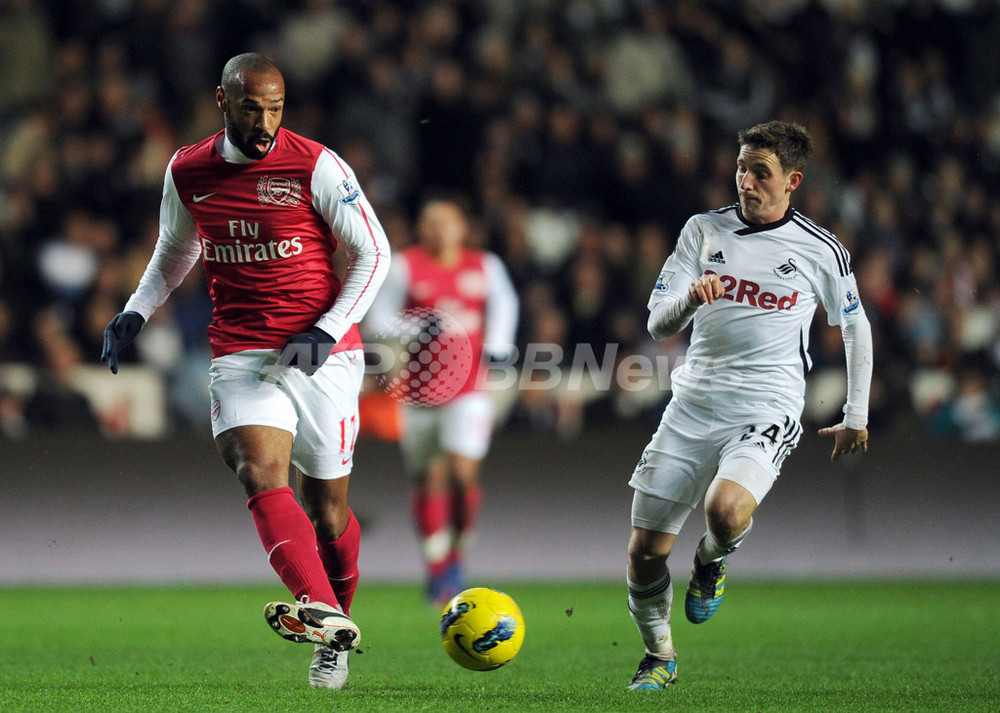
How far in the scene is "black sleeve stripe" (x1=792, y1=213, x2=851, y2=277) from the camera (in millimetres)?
5660

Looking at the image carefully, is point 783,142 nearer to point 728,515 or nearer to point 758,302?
point 758,302

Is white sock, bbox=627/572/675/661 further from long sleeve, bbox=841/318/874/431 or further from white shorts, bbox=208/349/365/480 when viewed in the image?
white shorts, bbox=208/349/365/480

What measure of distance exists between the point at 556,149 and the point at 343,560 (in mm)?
7600

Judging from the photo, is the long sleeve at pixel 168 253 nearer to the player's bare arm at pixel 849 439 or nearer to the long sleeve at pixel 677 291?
the long sleeve at pixel 677 291

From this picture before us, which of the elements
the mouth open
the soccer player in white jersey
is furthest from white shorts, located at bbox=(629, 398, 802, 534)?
the mouth open

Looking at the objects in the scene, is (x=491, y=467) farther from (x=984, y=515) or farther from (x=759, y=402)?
(x=759, y=402)

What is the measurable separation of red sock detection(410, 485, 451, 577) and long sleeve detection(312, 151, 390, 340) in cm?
397

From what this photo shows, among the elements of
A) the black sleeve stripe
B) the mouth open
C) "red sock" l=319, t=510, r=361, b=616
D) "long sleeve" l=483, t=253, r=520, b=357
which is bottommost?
"red sock" l=319, t=510, r=361, b=616

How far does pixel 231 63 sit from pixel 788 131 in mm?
2068

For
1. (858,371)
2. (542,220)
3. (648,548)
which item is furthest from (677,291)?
(542,220)

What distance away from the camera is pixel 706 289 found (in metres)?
5.14

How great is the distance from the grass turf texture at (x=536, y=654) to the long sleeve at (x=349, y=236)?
4.43 ft

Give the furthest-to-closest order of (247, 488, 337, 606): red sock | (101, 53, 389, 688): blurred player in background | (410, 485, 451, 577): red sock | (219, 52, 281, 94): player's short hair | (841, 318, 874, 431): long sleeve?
(410, 485, 451, 577): red sock < (841, 318, 874, 431): long sleeve < (101, 53, 389, 688): blurred player in background < (219, 52, 281, 94): player's short hair < (247, 488, 337, 606): red sock

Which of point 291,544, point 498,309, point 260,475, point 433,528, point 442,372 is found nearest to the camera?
point 291,544
